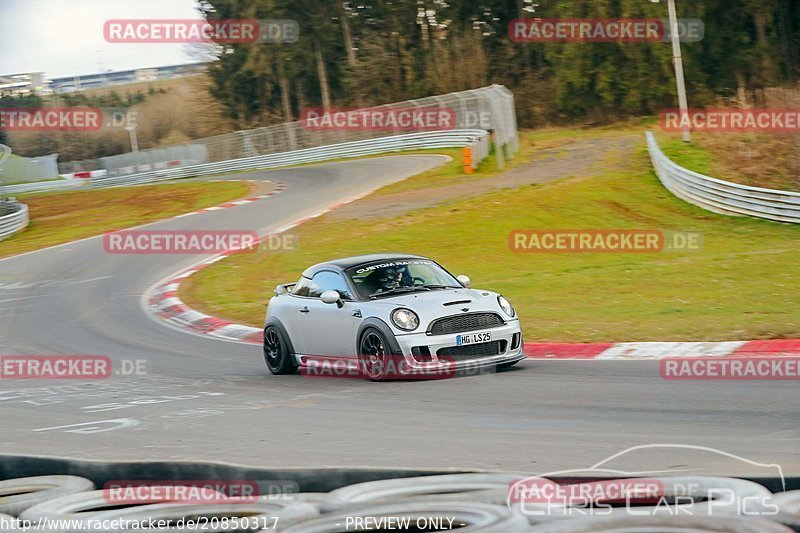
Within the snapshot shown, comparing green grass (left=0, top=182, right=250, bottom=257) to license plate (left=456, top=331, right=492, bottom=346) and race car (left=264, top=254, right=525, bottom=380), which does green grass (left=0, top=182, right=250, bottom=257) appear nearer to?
race car (left=264, top=254, right=525, bottom=380)

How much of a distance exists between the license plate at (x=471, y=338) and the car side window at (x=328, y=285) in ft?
4.65

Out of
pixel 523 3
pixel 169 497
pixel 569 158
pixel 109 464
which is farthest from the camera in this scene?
pixel 523 3

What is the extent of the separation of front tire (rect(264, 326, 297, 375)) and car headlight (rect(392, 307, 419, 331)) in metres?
1.99

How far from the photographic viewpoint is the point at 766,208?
24734mm

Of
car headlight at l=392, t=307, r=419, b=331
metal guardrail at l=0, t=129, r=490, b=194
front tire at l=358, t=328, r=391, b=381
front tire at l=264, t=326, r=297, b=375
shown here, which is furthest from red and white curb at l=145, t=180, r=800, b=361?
metal guardrail at l=0, t=129, r=490, b=194

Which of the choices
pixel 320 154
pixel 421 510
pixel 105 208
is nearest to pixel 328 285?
pixel 421 510

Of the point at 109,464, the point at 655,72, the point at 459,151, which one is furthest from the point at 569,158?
the point at 109,464

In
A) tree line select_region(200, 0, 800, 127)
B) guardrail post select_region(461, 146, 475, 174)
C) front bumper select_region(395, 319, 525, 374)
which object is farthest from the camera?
tree line select_region(200, 0, 800, 127)

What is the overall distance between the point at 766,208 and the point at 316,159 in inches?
1314

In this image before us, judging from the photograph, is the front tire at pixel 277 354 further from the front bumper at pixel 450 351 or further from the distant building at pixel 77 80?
the distant building at pixel 77 80

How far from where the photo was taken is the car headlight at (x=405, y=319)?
1027cm

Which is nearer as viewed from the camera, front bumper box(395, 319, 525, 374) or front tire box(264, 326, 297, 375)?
front bumper box(395, 319, 525, 374)

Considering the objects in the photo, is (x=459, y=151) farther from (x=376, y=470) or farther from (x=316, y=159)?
(x=376, y=470)

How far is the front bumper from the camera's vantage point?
1023 centimetres
